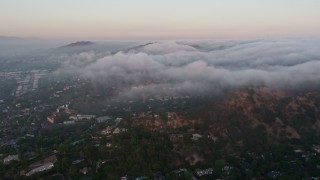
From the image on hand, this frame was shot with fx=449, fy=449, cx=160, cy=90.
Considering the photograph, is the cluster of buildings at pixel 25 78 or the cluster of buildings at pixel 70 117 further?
the cluster of buildings at pixel 25 78

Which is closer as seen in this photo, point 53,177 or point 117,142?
point 53,177

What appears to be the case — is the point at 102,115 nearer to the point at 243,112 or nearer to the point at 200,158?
the point at 243,112

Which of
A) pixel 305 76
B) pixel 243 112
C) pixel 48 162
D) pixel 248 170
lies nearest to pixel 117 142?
pixel 48 162

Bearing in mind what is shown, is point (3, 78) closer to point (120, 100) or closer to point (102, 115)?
point (120, 100)

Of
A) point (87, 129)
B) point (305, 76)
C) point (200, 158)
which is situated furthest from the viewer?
point (305, 76)

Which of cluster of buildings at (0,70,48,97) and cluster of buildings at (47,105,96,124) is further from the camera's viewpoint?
cluster of buildings at (0,70,48,97)

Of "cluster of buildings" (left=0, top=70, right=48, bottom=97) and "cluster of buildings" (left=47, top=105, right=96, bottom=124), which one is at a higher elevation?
"cluster of buildings" (left=47, top=105, right=96, bottom=124)

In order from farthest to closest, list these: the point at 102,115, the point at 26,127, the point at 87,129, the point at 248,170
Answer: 1. the point at 102,115
2. the point at 26,127
3. the point at 87,129
4. the point at 248,170

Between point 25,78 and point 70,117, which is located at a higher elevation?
point 70,117

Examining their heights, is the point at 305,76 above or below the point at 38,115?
above

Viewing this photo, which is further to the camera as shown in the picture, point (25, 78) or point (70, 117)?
point (25, 78)

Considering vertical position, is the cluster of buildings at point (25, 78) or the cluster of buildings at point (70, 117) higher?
the cluster of buildings at point (70, 117)
